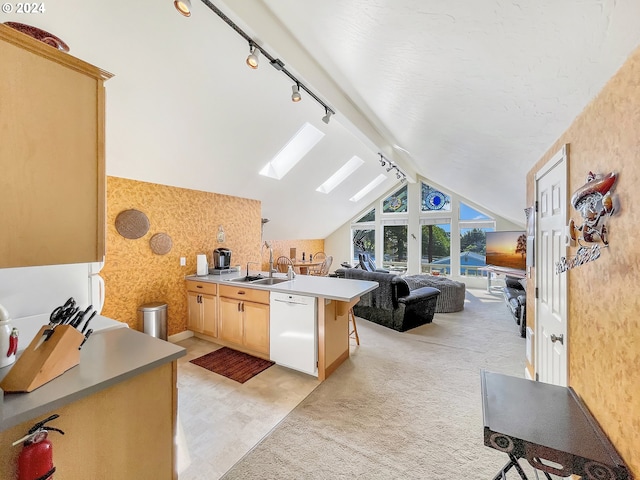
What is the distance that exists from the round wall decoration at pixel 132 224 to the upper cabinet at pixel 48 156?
8.56 feet

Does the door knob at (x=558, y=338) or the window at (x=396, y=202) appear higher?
the window at (x=396, y=202)

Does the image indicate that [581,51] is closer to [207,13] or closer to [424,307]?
[207,13]

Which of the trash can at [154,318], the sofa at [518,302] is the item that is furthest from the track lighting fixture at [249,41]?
the sofa at [518,302]

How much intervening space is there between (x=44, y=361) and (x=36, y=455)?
29 centimetres

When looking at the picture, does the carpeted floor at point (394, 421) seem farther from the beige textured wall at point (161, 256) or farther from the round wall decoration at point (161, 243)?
the round wall decoration at point (161, 243)

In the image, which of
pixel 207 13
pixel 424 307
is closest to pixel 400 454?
pixel 424 307

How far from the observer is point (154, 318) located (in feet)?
10.9

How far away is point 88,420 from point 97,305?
1.57 metres

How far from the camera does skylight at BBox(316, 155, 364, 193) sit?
6.10m

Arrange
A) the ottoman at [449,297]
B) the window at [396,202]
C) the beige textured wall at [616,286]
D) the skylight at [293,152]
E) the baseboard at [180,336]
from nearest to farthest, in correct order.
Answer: the beige textured wall at [616,286] < the baseboard at [180,336] < the skylight at [293,152] < the ottoman at [449,297] < the window at [396,202]

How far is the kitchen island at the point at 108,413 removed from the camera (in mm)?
882

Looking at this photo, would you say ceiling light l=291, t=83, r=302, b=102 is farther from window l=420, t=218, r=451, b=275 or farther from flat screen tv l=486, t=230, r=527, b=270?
window l=420, t=218, r=451, b=275

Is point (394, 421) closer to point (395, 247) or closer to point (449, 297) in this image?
point (449, 297)

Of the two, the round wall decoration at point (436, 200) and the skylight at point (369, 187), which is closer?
the skylight at point (369, 187)
